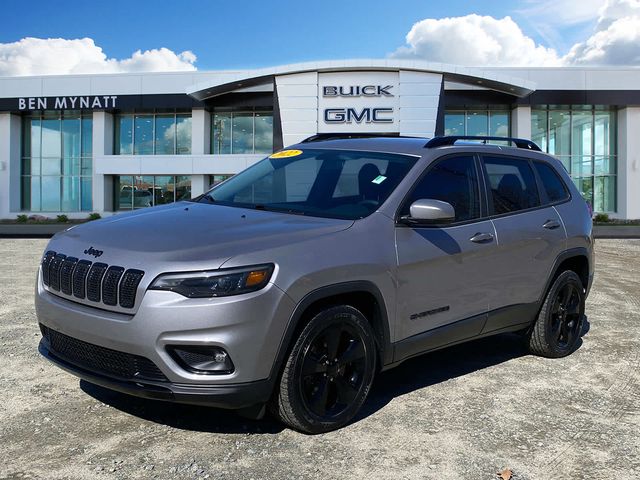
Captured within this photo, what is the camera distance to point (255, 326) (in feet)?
10.4

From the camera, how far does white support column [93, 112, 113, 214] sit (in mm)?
35781

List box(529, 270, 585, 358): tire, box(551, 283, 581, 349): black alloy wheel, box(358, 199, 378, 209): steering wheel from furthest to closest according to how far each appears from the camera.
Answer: box(551, 283, 581, 349): black alloy wheel
box(529, 270, 585, 358): tire
box(358, 199, 378, 209): steering wheel

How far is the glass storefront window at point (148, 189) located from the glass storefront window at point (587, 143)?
793 inches

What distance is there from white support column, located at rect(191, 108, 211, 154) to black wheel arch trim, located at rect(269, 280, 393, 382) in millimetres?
32316

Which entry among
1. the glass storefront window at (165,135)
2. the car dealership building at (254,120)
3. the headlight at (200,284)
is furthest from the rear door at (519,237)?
the glass storefront window at (165,135)

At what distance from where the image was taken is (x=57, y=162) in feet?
124

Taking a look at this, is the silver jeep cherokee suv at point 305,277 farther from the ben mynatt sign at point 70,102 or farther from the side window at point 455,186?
Result: the ben mynatt sign at point 70,102

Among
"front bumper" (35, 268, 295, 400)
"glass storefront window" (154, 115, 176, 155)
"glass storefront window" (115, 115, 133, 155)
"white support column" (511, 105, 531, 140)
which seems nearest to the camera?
"front bumper" (35, 268, 295, 400)

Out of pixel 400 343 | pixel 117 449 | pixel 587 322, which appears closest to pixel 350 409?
pixel 400 343

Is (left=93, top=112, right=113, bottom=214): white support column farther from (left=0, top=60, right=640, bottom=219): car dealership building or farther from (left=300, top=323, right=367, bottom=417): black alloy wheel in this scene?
(left=300, top=323, right=367, bottom=417): black alloy wheel

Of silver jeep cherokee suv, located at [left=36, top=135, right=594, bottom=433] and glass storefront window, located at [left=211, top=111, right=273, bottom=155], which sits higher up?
glass storefront window, located at [left=211, top=111, right=273, bottom=155]

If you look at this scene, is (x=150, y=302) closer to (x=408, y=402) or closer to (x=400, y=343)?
(x=400, y=343)

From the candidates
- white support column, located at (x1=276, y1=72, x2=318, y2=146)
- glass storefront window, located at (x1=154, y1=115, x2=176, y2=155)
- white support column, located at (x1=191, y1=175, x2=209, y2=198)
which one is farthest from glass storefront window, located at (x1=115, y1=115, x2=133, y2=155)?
white support column, located at (x1=276, y1=72, x2=318, y2=146)

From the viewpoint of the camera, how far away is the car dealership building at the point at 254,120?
99.5 feet
